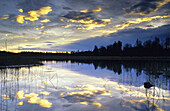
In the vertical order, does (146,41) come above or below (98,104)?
above

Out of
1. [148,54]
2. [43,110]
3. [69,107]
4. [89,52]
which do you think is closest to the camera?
[43,110]

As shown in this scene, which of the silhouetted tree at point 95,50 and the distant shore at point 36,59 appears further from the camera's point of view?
the silhouetted tree at point 95,50

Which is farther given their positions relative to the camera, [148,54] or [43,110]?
[148,54]

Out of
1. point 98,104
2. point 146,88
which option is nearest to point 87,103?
point 98,104

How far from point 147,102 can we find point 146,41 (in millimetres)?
148296

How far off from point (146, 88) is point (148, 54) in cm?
Answer: 11928

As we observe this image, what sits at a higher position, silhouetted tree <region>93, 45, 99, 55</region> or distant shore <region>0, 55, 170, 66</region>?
silhouetted tree <region>93, 45, 99, 55</region>

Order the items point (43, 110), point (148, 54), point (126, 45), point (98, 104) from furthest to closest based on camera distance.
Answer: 1. point (126, 45)
2. point (148, 54)
3. point (98, 104)
4. point (43, 110)

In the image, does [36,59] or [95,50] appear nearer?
[36,59]

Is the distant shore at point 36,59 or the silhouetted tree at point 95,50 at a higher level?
the silhouetted tree at point 95,50

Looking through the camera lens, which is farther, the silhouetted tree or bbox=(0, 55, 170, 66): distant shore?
the silhouetted tree

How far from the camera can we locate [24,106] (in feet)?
28.1

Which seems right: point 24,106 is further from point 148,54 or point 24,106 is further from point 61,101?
point 148,54

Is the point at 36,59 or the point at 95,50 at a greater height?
the point at 95,50
